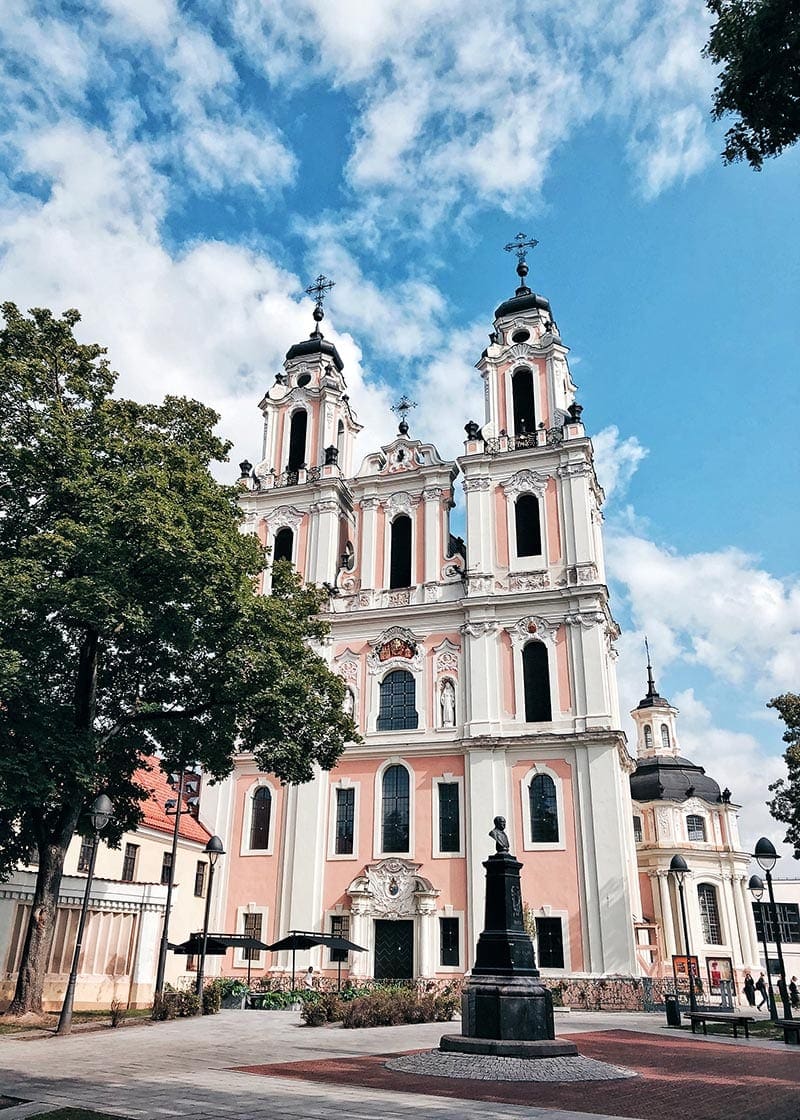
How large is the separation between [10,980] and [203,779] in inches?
757

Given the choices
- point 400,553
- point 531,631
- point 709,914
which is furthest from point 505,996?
point 709,914

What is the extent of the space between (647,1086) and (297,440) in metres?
33.6

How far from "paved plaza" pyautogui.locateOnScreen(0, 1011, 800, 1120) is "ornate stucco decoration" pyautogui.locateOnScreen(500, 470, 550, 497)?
21.8 metres

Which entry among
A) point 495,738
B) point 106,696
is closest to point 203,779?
point 495,738

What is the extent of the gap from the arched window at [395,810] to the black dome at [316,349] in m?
20.9

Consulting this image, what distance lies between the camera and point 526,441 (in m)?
36.8

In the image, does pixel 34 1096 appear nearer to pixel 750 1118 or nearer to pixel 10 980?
pixel 750 1118

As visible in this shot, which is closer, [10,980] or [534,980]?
[534,980]

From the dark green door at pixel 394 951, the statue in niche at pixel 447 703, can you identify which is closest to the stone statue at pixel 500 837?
the dark green door at pixel 394 951

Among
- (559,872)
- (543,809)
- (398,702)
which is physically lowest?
(559,872)

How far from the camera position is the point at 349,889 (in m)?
31.5

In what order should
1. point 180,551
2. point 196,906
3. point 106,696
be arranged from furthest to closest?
1. point 196,906
2. point 106,696
3. point 180,551

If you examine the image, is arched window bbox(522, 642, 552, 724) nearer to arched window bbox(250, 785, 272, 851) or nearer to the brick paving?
arched window bbox(250, 785, 272, 851)

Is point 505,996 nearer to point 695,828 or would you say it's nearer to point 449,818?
point 449,818
